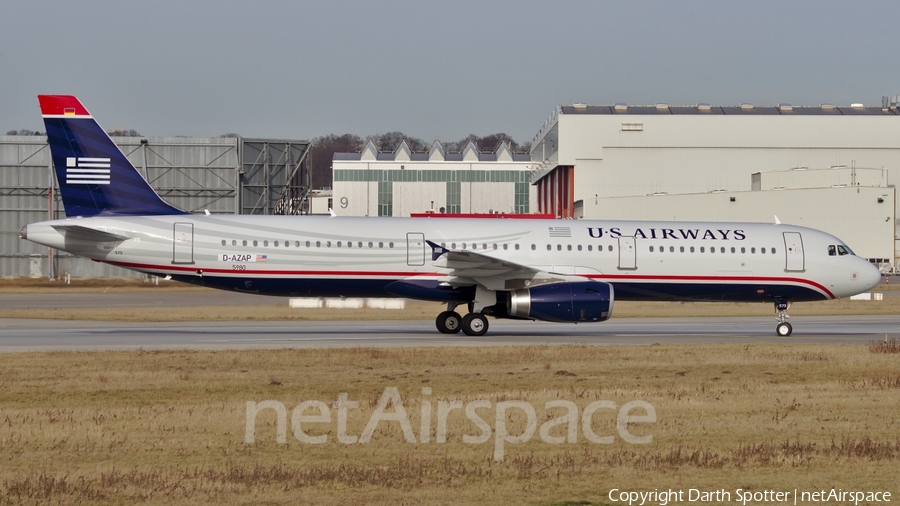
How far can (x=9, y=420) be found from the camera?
12.0m

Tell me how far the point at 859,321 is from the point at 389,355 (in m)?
21.9

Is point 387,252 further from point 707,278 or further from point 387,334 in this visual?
point 707,278

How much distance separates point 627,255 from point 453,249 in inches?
194

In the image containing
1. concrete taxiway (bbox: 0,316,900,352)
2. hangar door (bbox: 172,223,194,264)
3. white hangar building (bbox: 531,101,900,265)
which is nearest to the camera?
concrete taxiway (bbox: 0,316,900,352)

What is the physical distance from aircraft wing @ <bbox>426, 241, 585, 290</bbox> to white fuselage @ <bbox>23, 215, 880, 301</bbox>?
1.31ft

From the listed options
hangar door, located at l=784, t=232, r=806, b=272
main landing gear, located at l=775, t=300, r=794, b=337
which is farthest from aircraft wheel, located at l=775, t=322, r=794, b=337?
hangar door, located at l=784, t=232, r=806, b=272

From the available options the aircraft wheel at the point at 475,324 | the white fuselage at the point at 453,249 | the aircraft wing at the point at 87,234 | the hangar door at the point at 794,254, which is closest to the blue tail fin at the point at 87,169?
the white fuselage at the point at 453,249

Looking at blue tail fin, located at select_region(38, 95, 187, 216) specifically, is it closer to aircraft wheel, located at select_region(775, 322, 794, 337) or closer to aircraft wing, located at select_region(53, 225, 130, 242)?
aircraft wing, located at select_region(53, 225, 130, 242)

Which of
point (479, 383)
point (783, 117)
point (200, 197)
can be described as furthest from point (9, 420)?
point (783, 117)

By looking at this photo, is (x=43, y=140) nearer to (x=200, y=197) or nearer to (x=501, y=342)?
(x=200, y=197)

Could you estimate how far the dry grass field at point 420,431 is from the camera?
870cm

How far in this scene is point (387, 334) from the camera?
27.1 m

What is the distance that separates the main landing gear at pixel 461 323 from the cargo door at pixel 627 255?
4216 mm

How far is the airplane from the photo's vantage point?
83.8 feet
